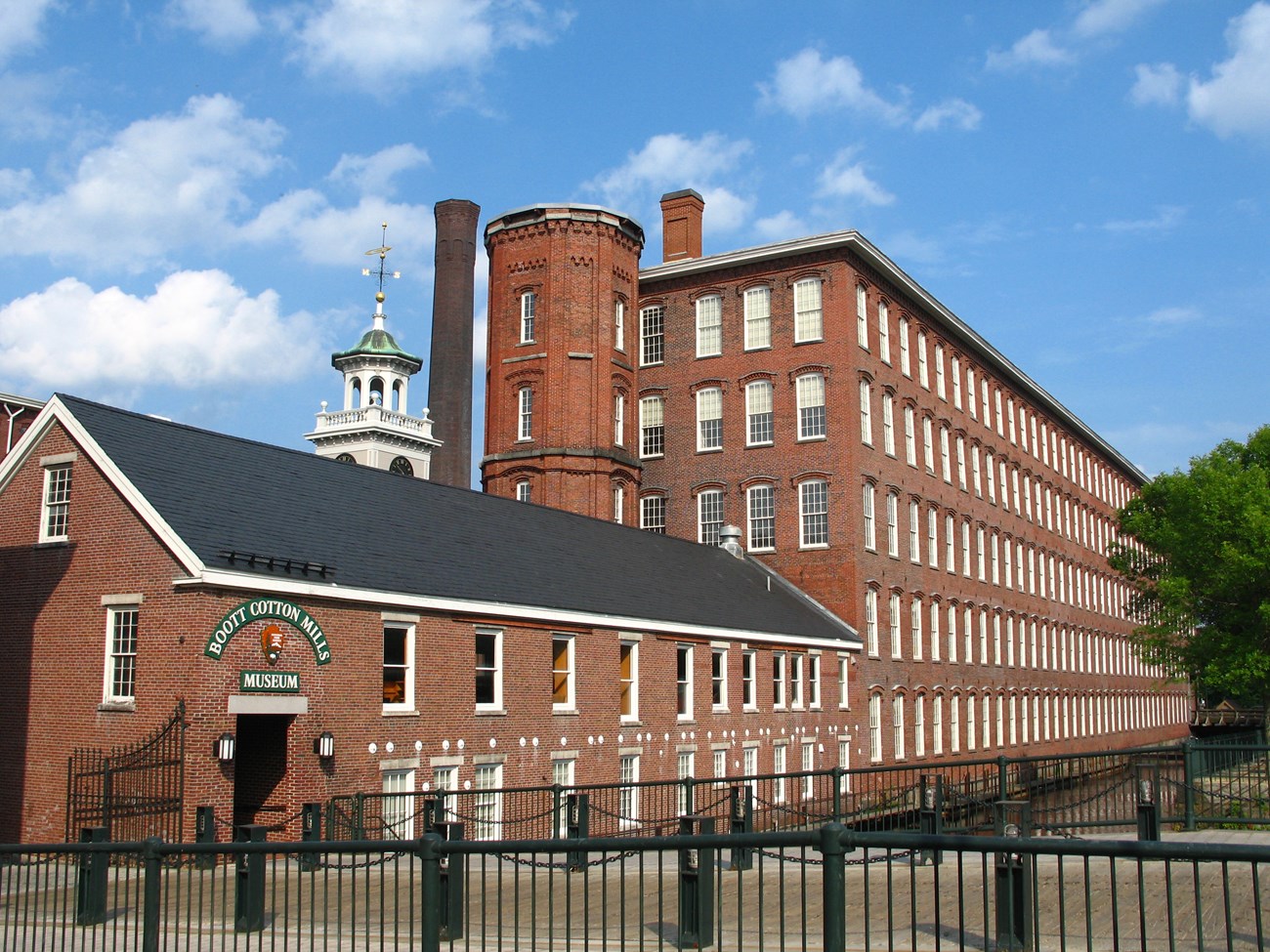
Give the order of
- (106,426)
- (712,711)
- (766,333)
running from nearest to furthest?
1. (106,426)
2. (712,711)
3. (766,333)

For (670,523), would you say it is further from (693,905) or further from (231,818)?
(693,905)

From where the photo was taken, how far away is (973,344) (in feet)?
201

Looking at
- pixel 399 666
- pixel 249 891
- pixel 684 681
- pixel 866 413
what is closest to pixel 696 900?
pixel 249 891

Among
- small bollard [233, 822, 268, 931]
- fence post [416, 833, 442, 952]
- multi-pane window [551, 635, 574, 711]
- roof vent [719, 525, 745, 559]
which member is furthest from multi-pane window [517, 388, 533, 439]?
fence post [416, 833, 442, 952]

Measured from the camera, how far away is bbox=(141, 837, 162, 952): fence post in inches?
338

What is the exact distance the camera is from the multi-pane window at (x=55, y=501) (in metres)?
23.8

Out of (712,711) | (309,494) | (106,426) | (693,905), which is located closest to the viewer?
(693,905)

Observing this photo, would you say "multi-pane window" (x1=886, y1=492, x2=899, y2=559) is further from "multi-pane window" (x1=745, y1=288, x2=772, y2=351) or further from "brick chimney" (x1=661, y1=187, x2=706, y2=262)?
"brick chimney" (x1=661, y1=187, x2=706, y2=262)

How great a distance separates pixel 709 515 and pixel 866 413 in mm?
7169

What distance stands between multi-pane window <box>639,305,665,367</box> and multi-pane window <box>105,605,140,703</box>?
32.6 meters

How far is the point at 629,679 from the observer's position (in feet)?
104

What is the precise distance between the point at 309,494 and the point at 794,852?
12595 mm

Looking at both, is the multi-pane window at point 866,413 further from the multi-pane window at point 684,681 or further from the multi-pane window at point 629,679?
the multi-pane window at point 629,679

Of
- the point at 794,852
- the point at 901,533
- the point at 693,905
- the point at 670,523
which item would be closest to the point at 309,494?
the point at 794,852
